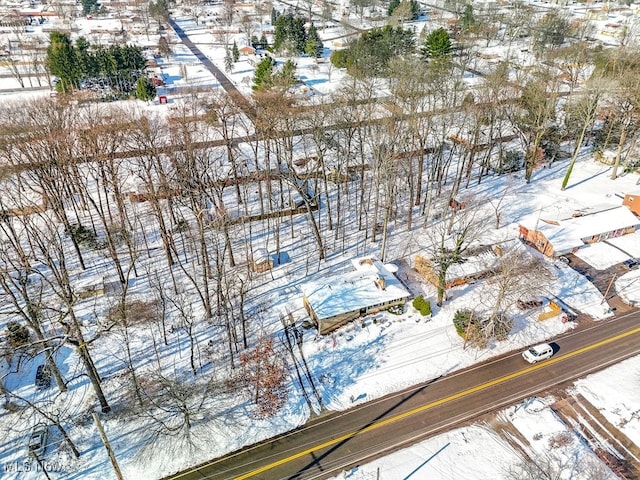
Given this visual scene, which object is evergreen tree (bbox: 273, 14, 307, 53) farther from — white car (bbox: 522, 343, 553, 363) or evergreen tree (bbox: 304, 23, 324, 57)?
white car (bbox: 522, 343, 553, 363)

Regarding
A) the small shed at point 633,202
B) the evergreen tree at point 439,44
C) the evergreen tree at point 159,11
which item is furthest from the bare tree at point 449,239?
the evergreen tree at point 159,11

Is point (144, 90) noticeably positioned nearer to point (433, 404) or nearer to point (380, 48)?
point (380, 48)

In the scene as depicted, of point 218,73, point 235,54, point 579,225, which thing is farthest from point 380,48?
point 579,225

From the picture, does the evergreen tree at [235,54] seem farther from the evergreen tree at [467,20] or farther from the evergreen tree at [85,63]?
the evergreen tree at [467,20]

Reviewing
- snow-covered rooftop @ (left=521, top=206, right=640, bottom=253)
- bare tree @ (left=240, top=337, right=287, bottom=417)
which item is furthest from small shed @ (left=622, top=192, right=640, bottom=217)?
bare tree @ (left=240, top=337, right=287, bottom=417)

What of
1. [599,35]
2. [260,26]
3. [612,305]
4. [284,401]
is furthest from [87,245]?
[599,35]

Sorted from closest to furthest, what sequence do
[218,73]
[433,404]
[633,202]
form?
[433,404] → [633,202] → [218,73]
